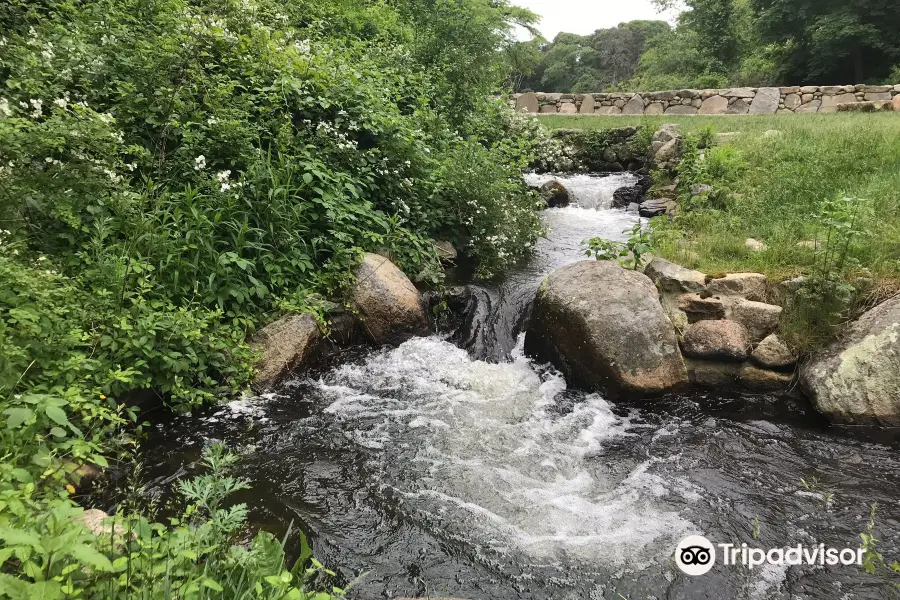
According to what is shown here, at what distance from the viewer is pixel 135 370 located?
3.99 m

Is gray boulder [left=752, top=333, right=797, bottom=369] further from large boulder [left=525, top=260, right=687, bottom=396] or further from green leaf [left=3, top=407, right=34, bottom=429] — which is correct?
green leaf [left=3, top=407, right=34, bottom=429]

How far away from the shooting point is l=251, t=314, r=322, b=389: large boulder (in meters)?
5.09

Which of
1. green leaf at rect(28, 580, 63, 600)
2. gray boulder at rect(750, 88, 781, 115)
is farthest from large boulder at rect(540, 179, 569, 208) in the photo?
green leaf at rect(28, 580, 63, 600)

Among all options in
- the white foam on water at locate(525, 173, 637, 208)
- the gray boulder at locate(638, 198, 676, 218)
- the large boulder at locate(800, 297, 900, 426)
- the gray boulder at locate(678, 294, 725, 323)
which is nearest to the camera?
the large boulder at locate(800, 297, 900, 426)

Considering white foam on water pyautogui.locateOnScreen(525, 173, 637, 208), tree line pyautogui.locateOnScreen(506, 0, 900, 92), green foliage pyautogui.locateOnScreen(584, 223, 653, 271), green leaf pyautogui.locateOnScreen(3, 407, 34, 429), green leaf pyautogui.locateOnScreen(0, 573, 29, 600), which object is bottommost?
white foam on water pyautogui.locateOnScreen(525, 173, 637, 208)

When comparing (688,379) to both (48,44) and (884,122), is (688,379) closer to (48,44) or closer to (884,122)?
(48,44)

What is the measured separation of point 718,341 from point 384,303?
3.49 metres

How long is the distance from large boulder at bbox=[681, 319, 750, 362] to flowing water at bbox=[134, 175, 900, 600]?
0.41 metres

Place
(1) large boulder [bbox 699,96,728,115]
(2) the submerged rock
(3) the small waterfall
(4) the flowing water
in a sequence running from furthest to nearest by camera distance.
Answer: (1) large boulder [bbox 699,96,728,115] < (3) the small waterfall < (2) the submerged rock < (4) the flowing water

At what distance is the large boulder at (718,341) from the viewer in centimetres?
524

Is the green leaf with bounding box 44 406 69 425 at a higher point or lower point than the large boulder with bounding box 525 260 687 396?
higher

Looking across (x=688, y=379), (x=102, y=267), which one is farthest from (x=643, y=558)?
(x=102, y=267)

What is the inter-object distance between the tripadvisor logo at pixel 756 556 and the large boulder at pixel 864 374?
5.71 ft

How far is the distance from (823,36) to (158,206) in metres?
23.8
